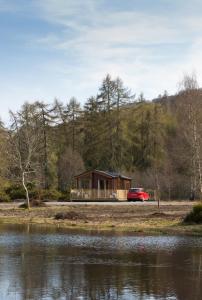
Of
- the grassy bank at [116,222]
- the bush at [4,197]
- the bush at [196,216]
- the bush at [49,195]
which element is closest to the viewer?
the grassy bank at [116,222]

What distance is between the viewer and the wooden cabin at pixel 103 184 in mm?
67188

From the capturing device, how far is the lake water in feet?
39.9

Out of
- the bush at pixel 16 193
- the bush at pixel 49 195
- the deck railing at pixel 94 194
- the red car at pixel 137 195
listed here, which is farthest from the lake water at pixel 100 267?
the bush at pixel 16 193

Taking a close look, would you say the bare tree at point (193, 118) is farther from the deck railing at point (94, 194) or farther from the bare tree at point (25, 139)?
the bare tree at point (25, 139)

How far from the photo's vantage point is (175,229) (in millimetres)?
28719

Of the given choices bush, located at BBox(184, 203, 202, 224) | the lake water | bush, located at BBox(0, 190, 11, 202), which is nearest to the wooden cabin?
bush, located at BBox(0, 190, 11, 202)

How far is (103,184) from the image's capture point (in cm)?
7038

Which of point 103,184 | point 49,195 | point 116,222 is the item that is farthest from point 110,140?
point 116,222

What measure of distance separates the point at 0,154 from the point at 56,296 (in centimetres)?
6036

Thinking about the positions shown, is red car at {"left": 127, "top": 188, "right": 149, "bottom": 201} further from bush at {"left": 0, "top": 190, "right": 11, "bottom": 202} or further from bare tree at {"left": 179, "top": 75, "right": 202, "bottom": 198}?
bush at {"left": 0, "top": 190, "right": 11, "bottom": 202}

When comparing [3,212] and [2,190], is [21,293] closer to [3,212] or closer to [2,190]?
[3,212]

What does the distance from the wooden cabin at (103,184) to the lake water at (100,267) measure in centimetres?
4196

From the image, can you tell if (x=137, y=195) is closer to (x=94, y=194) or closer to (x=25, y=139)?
→ (x=94, y=194)

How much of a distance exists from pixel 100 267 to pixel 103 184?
54597mm
